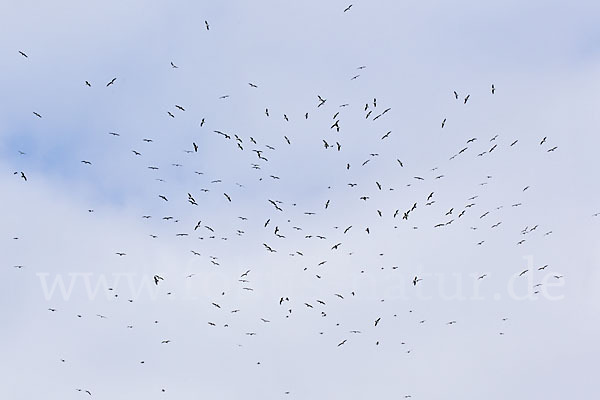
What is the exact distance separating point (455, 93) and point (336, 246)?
796 inches

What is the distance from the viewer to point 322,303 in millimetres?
42812

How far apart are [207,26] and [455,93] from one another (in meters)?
20.8

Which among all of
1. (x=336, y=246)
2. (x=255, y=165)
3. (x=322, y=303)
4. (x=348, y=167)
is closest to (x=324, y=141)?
(x=348, y=167)

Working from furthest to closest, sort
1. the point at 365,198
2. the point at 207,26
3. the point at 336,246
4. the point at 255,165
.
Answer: the point at 336,246 → the point at 365,198 → the point at 255,165 → the point at 207,26

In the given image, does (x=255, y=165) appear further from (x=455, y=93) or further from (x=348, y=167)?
(x=455, y=93)

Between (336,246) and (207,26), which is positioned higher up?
(207,26)

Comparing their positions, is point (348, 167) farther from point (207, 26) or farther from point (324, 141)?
point (207, 26)

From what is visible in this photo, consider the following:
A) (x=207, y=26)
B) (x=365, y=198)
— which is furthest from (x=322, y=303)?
(x=207, y=26)

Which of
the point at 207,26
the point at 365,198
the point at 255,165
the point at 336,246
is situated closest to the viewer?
the point at 207,26

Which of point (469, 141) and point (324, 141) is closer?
point (324, 141)

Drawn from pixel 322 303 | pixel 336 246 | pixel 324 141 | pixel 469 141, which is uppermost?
pixel 469 141

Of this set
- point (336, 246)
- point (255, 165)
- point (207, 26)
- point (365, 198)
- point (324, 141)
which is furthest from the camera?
point (336, 246)

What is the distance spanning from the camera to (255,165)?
103ft

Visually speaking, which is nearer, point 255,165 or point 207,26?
point 207,26
